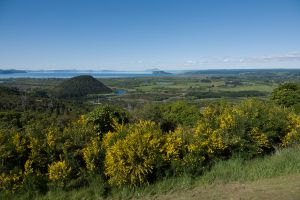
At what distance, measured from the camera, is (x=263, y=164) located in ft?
21.4

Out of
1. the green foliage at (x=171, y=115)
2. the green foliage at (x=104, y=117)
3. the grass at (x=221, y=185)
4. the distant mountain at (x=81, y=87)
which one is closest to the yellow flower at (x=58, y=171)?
the grass at (x=221, y=185)

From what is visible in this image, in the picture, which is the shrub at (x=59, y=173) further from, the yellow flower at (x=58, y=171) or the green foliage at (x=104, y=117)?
the green foliage at (x=104, y=117)

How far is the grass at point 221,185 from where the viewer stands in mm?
5246

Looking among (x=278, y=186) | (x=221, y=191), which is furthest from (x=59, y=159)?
(x=278, y=186)

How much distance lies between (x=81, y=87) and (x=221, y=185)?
437 feet

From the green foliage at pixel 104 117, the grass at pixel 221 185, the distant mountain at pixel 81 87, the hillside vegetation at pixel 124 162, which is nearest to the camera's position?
the grass at pixel 221 185

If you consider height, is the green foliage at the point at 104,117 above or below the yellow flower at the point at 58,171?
above

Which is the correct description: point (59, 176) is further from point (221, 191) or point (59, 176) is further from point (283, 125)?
point (283, 125)

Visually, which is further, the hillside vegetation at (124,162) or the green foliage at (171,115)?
the green foliage at (171,115)

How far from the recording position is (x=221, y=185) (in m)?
5.74

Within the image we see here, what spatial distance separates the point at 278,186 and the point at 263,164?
1.18 meters

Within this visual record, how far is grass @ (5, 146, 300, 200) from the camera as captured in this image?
525 cm

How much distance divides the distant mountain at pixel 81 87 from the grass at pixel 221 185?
362 feet

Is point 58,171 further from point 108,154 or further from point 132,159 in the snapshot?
point 132,159
